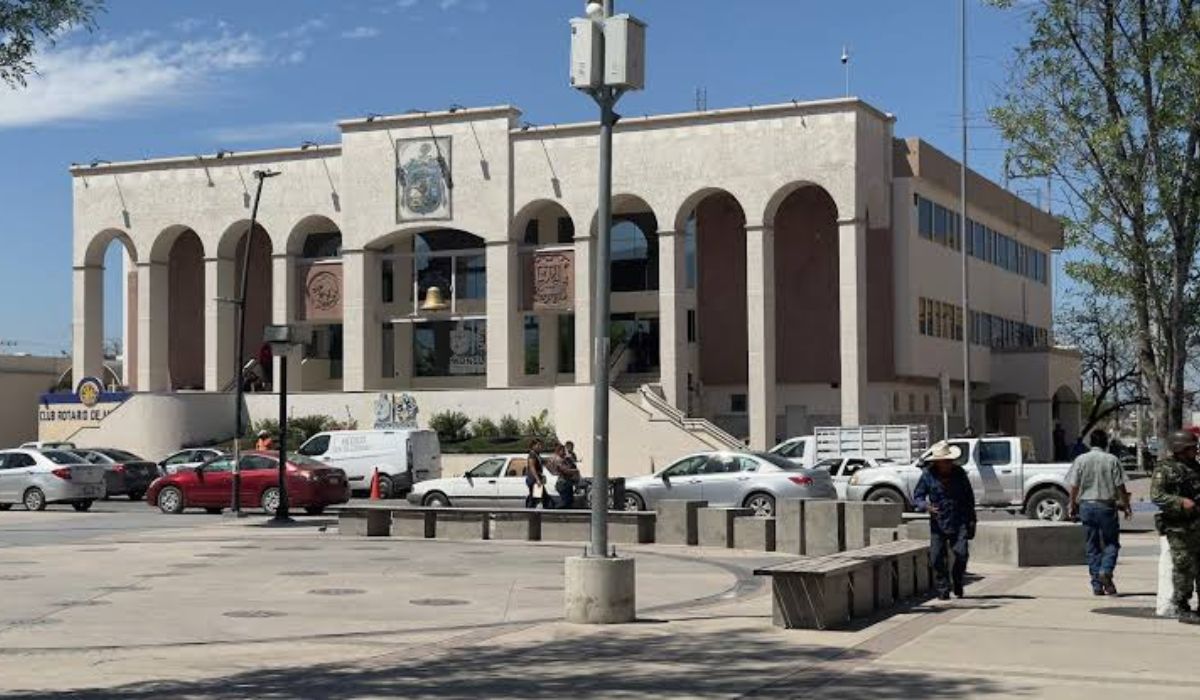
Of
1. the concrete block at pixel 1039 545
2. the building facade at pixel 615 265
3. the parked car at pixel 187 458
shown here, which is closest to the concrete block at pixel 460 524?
the concrete block at pixel 1039 545

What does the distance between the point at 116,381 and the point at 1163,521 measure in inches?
2215

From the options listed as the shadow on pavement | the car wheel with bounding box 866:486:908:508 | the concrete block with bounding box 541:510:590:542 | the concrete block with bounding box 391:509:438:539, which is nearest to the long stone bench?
the shadow on pavement

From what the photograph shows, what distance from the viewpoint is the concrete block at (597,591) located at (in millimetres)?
13703

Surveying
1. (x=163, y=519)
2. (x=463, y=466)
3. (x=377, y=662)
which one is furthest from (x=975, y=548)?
(x=463, y=466)

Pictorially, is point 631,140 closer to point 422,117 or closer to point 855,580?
point 422,117

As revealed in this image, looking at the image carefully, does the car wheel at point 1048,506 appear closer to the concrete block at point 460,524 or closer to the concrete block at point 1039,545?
the concrete block at point 1039,545

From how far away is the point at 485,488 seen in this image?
110 ft

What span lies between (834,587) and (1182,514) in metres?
3.10

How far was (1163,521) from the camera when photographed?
13.8 meters

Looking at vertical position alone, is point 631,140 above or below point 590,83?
above

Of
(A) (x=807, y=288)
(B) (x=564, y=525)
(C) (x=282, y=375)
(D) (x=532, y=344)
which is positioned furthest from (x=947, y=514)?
(D) (x=532, y=344)

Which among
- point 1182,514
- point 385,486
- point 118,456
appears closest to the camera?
point 1182,514

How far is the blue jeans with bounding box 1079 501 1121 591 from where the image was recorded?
15875mm

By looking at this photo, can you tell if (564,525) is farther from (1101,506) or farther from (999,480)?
(1101,506)
